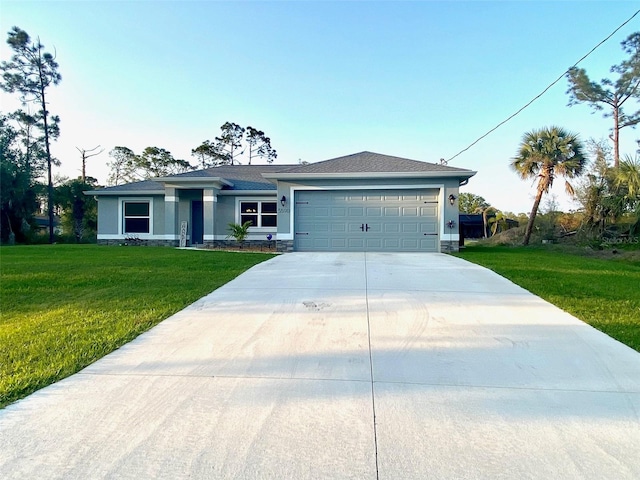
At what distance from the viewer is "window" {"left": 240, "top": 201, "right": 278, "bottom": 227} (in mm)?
15711

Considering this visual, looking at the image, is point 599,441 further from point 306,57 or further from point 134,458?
point 306,57

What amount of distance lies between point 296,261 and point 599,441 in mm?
7873

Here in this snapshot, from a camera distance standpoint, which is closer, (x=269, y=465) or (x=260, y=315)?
(x=269, y=465)

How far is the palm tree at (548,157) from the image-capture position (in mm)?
17109

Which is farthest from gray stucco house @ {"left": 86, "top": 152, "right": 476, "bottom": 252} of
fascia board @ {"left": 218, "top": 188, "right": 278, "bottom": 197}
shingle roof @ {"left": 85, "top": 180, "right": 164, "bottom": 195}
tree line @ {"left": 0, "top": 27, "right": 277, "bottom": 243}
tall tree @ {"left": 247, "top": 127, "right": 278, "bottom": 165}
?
tall tree @ {"left": 247, "top": 127, "right": 278, "bottom": 165}

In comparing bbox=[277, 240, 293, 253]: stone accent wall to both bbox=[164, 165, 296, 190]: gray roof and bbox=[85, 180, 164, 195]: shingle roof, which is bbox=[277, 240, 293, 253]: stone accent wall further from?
bbox=[85, 180, 164, 195]: shingle roof

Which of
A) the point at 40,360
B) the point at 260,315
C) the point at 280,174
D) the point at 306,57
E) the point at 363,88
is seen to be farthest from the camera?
the point at 363,88

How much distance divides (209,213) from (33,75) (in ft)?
69.5

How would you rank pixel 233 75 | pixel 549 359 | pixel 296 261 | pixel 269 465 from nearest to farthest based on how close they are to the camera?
pixel 269 465 → pixel 549 359 → pixel 296 261 → pixel 233 75

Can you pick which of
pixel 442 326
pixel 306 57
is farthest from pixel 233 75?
pixel 442 326

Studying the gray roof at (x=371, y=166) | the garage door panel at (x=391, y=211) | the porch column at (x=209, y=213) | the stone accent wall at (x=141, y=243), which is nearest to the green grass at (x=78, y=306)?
the gray roof at (x=371, y=166)

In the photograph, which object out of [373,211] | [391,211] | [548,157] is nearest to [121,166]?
[373,211]

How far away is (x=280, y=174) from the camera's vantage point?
41.3 feet

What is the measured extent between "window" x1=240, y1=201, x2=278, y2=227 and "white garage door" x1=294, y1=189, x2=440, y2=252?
362 cm
